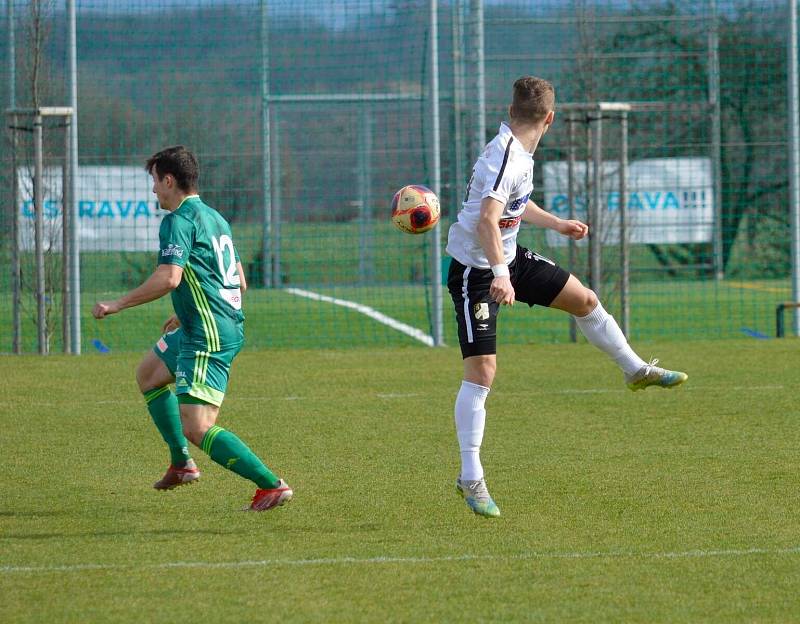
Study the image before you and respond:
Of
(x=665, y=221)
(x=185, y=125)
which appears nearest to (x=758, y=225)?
(x=665, y=221)

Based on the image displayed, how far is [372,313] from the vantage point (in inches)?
752

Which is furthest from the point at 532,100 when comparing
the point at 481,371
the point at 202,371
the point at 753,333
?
the point at 753,333

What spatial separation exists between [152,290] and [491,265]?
1.50 m

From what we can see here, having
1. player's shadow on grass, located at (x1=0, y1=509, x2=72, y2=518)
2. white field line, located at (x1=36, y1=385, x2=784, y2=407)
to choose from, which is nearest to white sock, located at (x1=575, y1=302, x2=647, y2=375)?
player's shadow on grass, located at (x1=0, y1=509, x2=72, y2=518)

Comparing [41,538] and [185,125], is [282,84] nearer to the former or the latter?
[185,125]

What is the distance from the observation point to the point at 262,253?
55.5ft

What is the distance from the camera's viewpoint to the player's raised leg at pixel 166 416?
630 cm

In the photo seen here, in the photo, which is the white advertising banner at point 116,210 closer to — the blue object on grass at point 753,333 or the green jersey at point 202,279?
the blue object on grass at point 753,333

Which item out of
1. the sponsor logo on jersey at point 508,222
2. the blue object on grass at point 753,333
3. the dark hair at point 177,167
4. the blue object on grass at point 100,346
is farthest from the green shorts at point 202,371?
the blue object on grass at point 753,333

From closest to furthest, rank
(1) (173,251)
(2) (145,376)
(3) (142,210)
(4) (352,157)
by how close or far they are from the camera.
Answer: (1) (173,251), (2) (145,376), (3) (142,210), (4) (352,157)

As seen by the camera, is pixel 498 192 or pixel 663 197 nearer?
pixel 498 192

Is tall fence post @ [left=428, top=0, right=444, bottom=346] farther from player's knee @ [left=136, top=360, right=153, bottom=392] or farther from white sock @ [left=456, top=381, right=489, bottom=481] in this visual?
white sock @ [left=456, top=381, right=489, bottom=481]

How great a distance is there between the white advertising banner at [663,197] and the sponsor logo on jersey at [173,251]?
454 inches

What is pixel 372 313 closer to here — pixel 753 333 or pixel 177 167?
pixel 753 333
